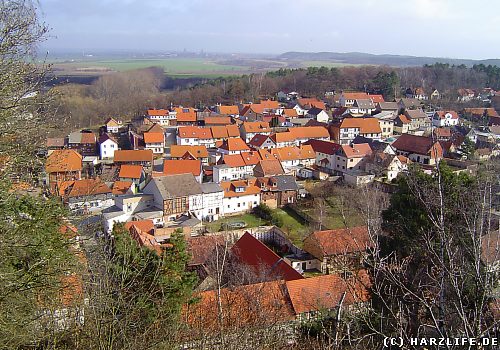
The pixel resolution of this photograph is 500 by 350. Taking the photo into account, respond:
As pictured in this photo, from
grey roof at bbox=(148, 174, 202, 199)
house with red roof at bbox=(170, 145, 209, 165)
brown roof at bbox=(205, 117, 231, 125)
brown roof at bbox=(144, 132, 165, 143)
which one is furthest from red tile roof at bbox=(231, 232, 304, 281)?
brown roof at bbox=(205, 117, 231, 125)

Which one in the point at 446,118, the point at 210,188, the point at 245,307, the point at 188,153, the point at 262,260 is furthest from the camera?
the point at 446,118

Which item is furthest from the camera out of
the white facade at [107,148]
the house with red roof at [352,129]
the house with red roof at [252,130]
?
the house with red roof at [252,130]

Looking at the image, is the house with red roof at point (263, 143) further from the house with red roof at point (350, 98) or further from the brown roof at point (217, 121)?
the house with red roof at point (350, 98)

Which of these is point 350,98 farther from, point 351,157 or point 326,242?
point 326,242

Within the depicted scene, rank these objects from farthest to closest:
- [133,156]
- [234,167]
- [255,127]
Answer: [255,127], [133,156], [234,167]

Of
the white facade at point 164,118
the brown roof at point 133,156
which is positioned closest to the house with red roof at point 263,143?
the brown roof at point 133,156

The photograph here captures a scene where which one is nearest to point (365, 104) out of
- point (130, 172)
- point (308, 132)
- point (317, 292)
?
point (308, 132)
